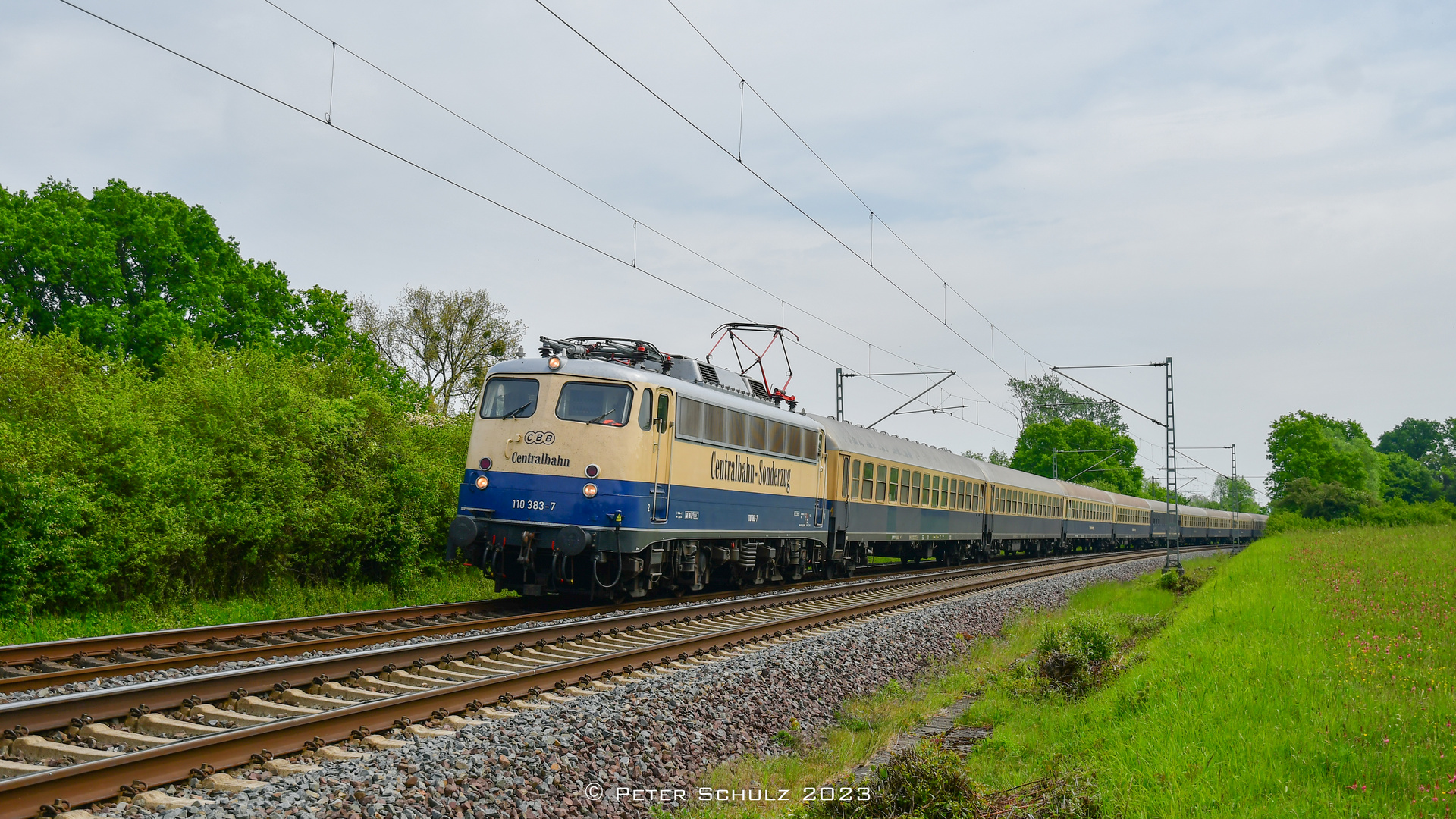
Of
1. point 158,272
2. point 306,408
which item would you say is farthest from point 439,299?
point 306,408

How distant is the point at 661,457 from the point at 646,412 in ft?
2.50

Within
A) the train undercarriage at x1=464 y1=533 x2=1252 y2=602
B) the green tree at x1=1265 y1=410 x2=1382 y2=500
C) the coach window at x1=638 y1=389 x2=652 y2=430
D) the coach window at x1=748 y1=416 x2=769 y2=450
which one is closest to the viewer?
the train undercarriage at x1=464 y1=533 x2=1252 y2=602

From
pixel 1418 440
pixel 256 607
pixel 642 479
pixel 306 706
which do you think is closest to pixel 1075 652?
pixel 642 479

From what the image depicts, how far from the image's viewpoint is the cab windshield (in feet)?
44.6

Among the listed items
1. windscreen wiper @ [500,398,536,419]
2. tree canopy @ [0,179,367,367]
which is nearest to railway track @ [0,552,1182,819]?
windscreen wiper @ [500,398,536,419]

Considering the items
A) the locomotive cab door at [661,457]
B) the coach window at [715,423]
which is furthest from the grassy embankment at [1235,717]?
the coach window at [715,423]

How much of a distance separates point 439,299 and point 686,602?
24.9 meters

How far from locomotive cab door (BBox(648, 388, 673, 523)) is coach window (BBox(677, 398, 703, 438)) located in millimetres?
313

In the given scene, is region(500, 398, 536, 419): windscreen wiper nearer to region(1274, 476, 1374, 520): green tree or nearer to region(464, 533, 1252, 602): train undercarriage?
region(464, 533, 1252, 602): train undercarriage

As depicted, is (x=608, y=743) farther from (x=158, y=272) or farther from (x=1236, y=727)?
(x=158, y=272)

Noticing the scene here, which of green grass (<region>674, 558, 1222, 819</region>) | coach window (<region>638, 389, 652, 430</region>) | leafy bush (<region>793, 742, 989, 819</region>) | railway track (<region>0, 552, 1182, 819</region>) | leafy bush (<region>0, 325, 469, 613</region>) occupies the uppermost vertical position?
coach window (<region>638, 389, 652, 430</region>)

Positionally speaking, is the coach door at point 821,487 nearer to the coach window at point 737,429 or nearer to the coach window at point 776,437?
the coach window at point 776,437

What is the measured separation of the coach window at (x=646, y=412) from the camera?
1368 centimetres

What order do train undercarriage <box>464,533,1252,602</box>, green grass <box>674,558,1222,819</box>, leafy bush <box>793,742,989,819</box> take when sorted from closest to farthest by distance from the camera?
1. leafy bush <box>793,742,989,819</box>
2. green grass <box>674,558,1222,819</box>
3. train undercarriage <box>464,533,1252,602</box>
